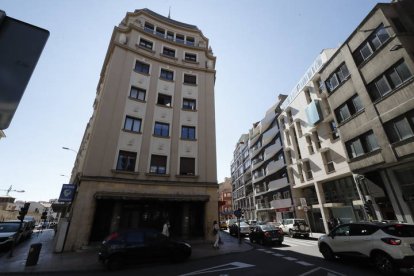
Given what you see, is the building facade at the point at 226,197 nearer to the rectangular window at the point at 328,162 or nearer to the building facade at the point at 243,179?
the building facade at the point at 243,179

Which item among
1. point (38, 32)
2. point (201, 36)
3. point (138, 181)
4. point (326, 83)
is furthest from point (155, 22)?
point (38, 32)

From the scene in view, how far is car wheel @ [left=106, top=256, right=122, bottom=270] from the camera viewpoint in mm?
9398

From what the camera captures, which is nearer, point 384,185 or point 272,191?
Answer: point 384,185

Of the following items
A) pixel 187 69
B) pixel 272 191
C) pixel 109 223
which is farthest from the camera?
pixel 272 191

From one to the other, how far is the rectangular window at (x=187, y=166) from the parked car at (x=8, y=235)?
40.1ft

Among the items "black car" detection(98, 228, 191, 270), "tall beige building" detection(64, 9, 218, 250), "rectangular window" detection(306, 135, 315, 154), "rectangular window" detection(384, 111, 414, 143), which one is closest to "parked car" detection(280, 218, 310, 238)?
"rectangular window" detection(306, 135, 315, 154)

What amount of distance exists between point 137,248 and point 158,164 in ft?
29.9

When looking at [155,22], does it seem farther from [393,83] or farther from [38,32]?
[38,32]

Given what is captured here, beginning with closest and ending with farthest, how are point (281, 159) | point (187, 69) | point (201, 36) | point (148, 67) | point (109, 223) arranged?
point (109, 223) < point (148, 67) < point (187, 69) < point (201, 36) < point (281, 159)

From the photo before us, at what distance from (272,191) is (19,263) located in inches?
1440

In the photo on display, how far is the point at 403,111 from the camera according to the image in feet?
46.0

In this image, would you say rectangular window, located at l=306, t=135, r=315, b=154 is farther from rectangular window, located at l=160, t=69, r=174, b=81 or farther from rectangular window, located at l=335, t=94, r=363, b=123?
rectangular window, located at l=160, t=69, r=174, b=81

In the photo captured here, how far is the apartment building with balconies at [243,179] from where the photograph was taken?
5382 centimetres

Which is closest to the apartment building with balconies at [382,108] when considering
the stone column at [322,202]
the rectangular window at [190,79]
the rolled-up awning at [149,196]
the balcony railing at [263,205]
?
the stone column at [322,202]
